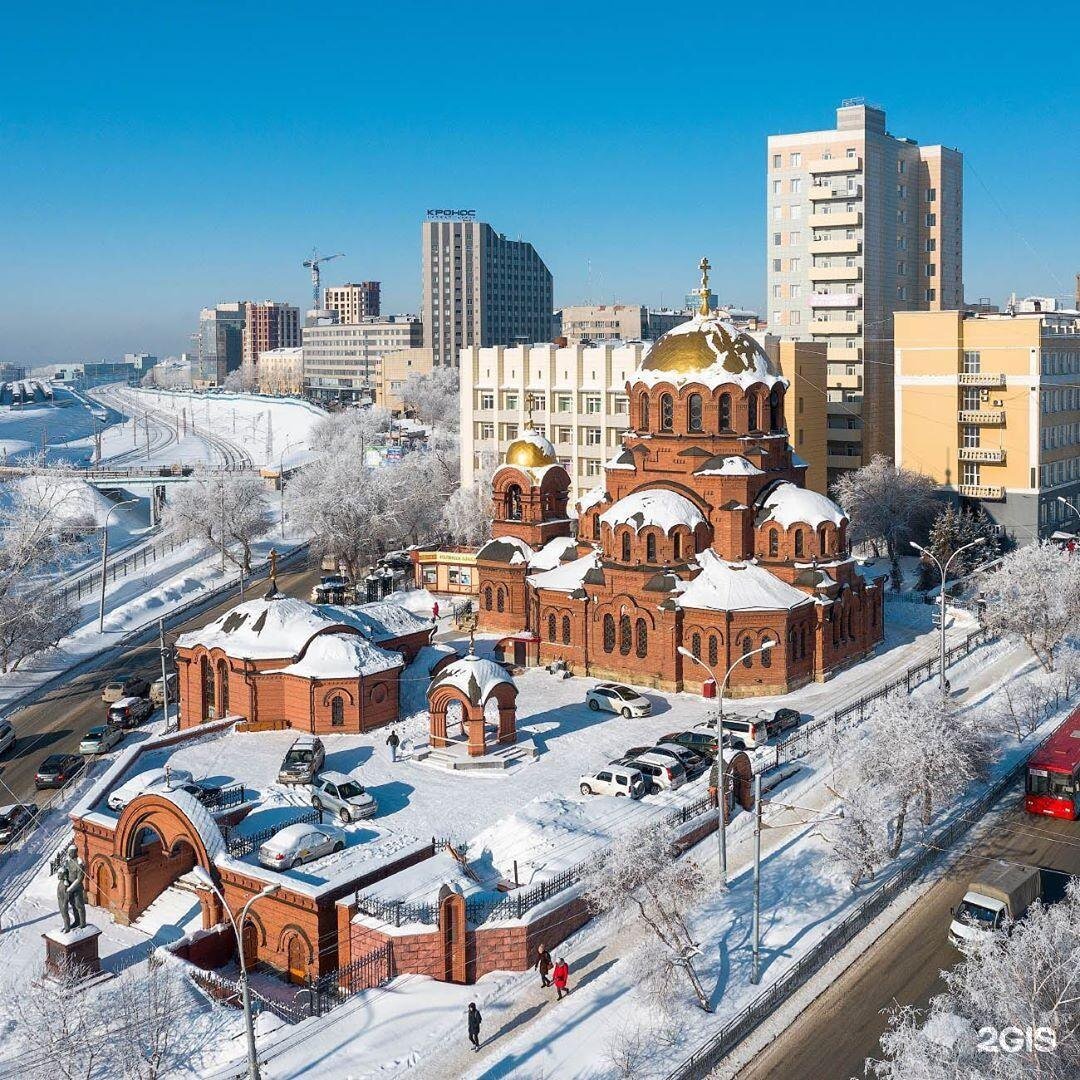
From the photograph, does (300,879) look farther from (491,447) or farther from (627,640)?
(491,447)

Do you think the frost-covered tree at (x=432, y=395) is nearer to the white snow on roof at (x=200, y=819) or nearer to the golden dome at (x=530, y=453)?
the golden dome at (x=530, y=453)

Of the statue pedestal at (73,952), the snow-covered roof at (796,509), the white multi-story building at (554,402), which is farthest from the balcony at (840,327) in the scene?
the statue pedestal at (73,952)

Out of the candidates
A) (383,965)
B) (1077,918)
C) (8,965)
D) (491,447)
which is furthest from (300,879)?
(491,447)

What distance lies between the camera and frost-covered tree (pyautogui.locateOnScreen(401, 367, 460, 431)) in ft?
495

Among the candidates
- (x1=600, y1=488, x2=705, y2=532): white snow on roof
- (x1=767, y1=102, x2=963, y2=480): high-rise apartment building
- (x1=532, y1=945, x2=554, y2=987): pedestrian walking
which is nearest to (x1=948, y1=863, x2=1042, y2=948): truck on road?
(x1=532, y1=945, x2=554, y2=987): pedestrian walking

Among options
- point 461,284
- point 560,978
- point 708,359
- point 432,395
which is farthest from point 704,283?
point 461,284

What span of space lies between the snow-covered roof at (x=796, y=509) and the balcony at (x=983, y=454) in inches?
865

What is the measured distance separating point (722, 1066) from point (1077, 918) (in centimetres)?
753

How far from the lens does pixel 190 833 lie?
32250 millimetres

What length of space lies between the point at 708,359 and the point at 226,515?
38.8m

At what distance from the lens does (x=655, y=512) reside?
4903 centimetres

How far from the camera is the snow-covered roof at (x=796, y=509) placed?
4888 centimetres

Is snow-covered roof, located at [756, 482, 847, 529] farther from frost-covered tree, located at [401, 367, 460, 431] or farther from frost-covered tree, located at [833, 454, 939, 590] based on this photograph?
frost-covered tree, located at [401, 367, 460, 431]

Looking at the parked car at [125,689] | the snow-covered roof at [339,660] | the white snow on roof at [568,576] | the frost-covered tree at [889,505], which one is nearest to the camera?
the snow-covered roof at [339,660]
